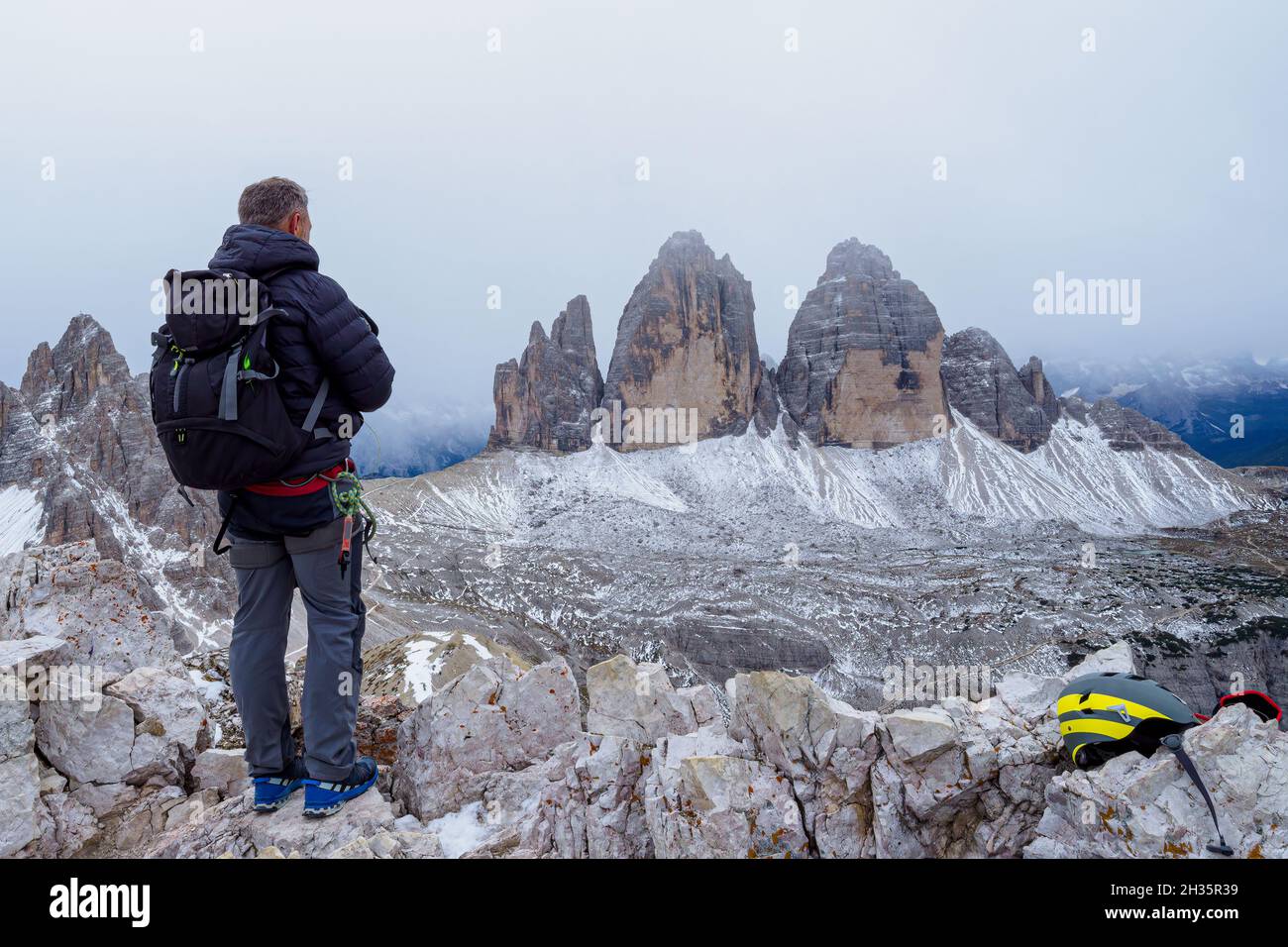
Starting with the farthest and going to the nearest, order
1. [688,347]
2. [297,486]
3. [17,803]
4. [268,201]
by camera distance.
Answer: [688,347] → [17,803] → [268,201] → [297,486]

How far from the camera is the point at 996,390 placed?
154625 mm

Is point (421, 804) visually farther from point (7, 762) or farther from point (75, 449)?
point (75, 449)

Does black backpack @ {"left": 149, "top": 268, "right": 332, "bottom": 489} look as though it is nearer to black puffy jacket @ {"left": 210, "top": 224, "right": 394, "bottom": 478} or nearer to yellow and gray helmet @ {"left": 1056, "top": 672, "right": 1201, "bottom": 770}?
black puffy jacket @ {"left": 210, "top": 224, "right": 394, "bottom": 478}

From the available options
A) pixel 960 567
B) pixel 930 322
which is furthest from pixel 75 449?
pixel 930 322

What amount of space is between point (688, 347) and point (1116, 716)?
143 m

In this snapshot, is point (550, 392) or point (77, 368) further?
point (550, 392)

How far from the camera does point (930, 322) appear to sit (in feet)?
482

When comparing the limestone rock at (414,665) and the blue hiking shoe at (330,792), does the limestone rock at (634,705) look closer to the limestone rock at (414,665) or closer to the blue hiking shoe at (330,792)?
the blue hiking shoe at (330,792)

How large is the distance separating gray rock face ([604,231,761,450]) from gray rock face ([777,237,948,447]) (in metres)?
17.5

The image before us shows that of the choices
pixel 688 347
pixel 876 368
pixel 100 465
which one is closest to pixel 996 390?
pixel 876 368

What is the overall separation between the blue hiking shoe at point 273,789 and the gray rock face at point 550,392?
435ft

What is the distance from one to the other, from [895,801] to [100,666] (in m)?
7.01

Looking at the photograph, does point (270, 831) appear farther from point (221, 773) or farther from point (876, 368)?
point (876, 368)

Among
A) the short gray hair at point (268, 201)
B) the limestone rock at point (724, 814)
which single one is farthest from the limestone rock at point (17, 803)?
the limestone rock at point (724, 814)
